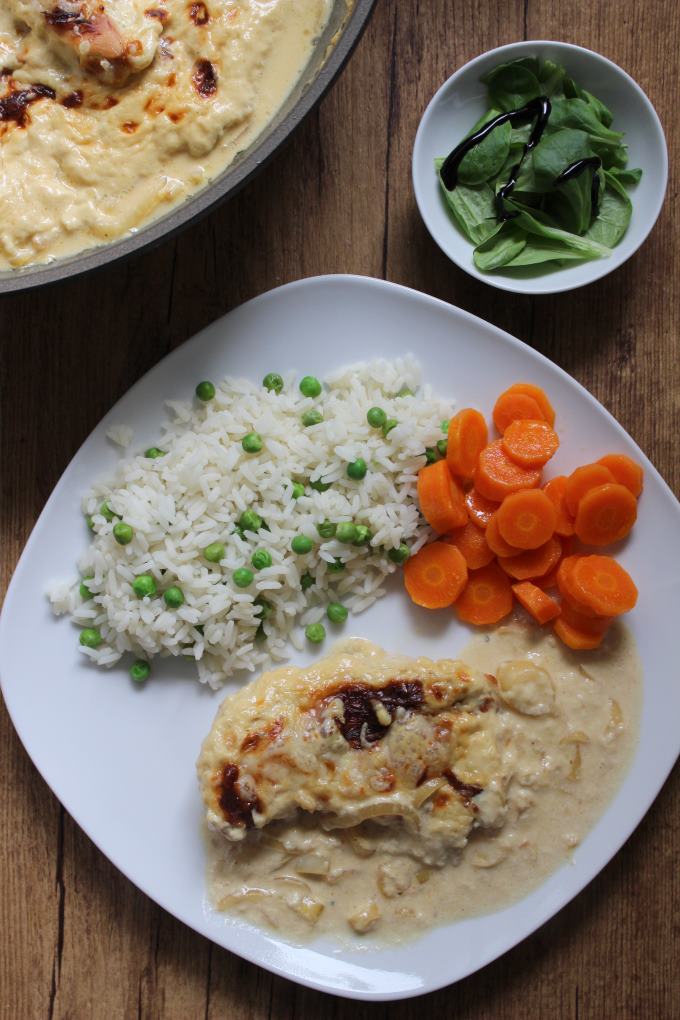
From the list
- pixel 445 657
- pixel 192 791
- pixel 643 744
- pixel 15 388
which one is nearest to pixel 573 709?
pixel 643 744

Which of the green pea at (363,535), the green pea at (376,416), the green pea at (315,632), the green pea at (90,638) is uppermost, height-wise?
the green pea at (376,416)

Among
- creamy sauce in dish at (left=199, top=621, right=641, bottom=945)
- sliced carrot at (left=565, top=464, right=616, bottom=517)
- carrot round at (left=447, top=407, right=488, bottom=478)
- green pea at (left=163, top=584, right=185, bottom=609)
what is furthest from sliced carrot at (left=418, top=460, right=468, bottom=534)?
green pea at (left=163, top=584, right=185, bottom=609)

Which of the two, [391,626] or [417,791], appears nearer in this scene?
[417,791]

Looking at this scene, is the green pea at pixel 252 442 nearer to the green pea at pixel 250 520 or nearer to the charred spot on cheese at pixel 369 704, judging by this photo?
the green pea at pixel 250 520

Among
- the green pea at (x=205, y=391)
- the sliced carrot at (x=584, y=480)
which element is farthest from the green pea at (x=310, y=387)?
the sliced carrot at (x=584, y=480)

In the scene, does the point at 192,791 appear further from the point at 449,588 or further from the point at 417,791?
the point at 449,588

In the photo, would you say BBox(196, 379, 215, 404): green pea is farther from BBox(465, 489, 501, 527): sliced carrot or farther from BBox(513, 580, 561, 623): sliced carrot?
BBox(513, 580, 561, 623): sliced carrot
